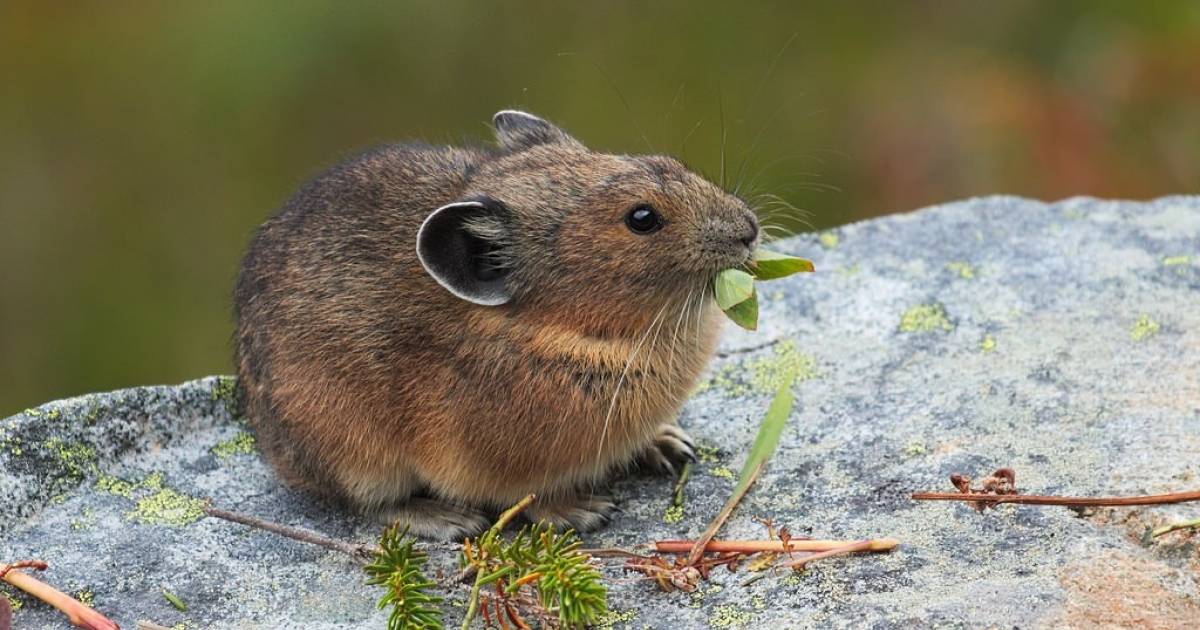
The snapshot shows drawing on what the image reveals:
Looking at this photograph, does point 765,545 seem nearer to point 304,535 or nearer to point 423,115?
point 304,535

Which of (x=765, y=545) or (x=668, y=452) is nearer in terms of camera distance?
(x=765, y=545)

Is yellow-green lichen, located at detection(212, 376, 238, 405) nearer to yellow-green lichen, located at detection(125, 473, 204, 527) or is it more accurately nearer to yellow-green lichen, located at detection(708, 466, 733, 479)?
yellow-green lichen, located at detection(125, 473, 204, 527)

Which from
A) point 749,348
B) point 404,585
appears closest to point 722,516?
point 404,585

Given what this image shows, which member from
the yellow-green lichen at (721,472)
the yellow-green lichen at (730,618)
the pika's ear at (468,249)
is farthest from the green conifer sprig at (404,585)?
the yellow-green lichen at (721,472)

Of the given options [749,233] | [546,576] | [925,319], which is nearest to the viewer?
[546,576]

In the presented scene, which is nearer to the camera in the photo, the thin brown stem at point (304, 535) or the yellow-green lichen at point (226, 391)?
the thin brown stem at point (304, 535)

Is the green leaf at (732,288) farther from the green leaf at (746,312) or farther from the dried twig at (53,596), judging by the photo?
the dried twig at (53,596)
